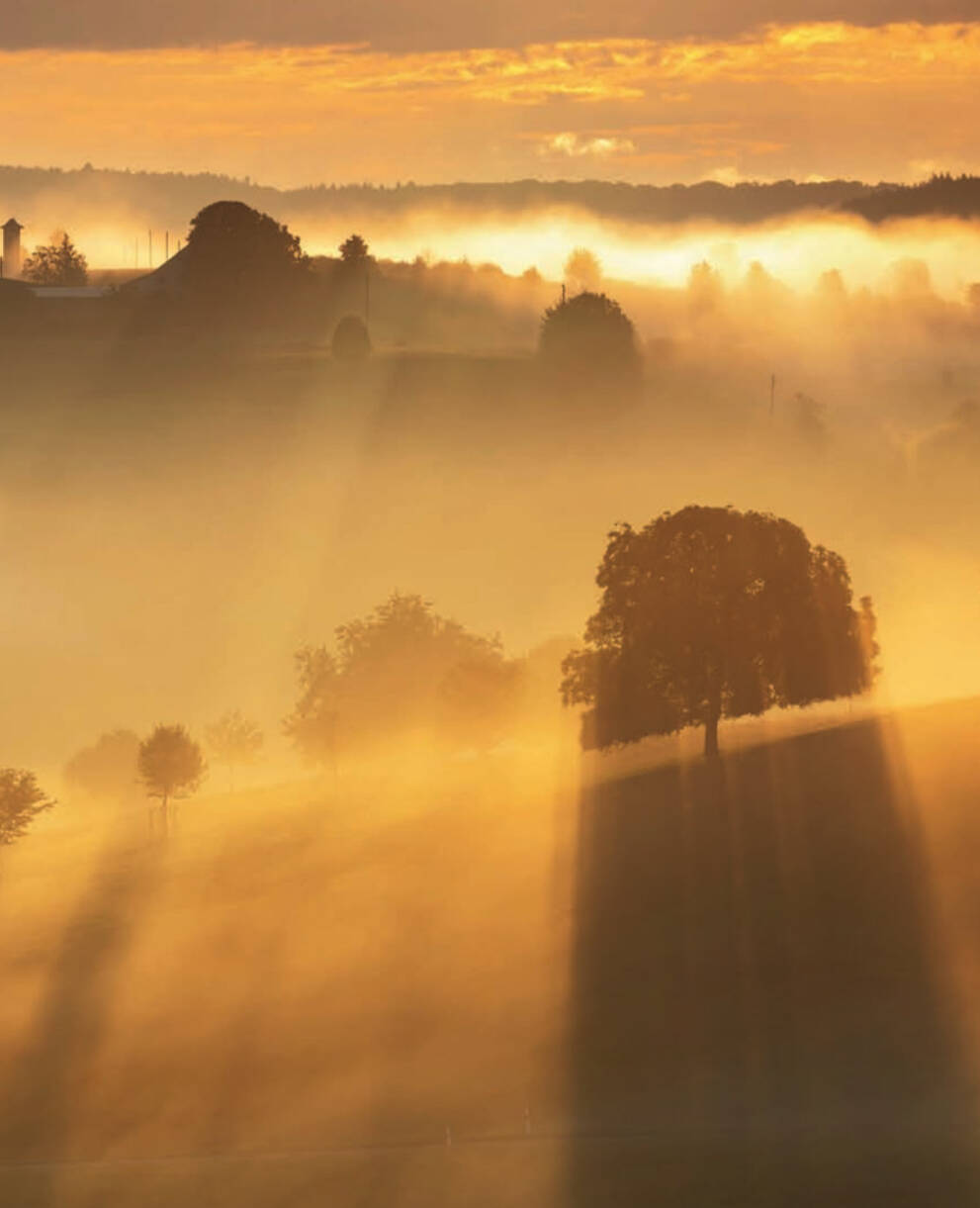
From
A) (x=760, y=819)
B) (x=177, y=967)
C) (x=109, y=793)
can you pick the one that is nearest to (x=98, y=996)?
(x=177, y=967)

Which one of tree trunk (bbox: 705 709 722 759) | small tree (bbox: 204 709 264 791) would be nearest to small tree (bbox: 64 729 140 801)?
small tree (bbox: 204 709 264 791)

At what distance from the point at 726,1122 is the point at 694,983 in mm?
9100

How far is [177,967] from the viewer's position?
8019 centimetres

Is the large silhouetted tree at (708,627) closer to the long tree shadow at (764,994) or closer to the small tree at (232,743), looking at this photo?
the long tree shadow at (764,994)

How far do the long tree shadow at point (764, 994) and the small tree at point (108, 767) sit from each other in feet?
199

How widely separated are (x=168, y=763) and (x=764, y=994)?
5609 centimetres

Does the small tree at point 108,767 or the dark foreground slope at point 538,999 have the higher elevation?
the small tree at point 108,767

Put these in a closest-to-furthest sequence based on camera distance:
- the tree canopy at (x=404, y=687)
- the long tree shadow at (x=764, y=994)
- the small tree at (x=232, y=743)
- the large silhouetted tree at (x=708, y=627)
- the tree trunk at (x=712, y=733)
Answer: the long tree shadow at (x=764, y=994)
the tree trunk at (x=712, y=733)
the large silhouetted tree at (x=708, y=627)
the tree canopy at (x=404, y=687)
the small tree at (x=232, y=743)

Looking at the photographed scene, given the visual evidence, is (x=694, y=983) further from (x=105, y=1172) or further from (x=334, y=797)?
(x=334, y=797)

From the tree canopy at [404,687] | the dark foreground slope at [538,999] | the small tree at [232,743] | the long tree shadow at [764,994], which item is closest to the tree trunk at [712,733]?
the long tree shadow at [764,994]

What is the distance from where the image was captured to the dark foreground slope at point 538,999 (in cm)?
6306

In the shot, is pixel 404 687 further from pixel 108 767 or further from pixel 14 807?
pixel 14 807

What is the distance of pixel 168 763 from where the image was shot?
4840 inches

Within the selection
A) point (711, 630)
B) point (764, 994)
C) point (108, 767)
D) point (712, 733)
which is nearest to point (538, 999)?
point (764, 994)
